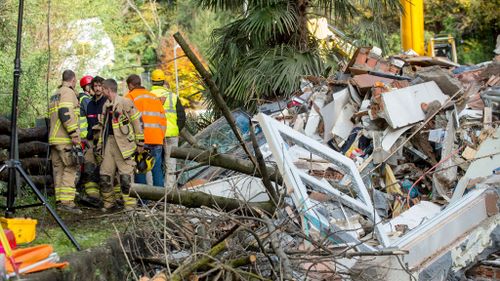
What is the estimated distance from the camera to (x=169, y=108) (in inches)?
390

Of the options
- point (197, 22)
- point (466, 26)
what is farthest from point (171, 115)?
point (197, 22)

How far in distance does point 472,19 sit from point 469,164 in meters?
25.7

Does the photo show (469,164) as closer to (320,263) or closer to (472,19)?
(320,263)

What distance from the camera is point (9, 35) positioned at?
1244 cm

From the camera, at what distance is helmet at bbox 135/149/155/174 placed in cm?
901

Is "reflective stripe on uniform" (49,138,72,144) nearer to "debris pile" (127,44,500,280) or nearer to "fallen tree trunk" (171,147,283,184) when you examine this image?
"debris pile" (127,44,500,280)

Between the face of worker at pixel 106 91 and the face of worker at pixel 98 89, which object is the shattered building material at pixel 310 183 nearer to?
the face of worker at pixel 106 91

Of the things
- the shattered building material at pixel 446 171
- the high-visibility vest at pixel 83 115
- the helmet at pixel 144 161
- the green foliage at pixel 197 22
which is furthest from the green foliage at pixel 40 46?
the shattered building material at pixel 446 171

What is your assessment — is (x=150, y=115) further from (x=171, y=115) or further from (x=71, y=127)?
(x=71, y=127)

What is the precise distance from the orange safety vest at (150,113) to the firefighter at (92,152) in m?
0.37

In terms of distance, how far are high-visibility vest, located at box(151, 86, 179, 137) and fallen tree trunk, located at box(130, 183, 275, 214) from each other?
3.08 metres

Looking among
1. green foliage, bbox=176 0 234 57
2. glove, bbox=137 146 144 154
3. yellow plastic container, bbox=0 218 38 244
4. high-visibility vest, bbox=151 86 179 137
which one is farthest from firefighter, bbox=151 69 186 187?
green foliage, bbox=176 0 234 57

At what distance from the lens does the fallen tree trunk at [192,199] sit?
6766mm

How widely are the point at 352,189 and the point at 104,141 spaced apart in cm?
275
